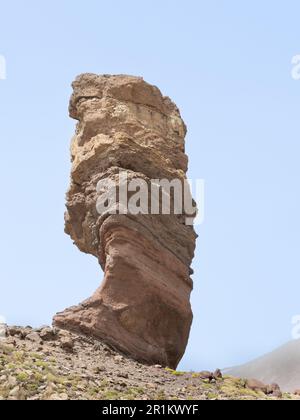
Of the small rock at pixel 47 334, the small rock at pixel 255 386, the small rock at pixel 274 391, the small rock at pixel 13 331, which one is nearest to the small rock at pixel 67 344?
the small rock at pixel 47 334

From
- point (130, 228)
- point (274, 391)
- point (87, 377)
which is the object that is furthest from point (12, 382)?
point (130, 228)

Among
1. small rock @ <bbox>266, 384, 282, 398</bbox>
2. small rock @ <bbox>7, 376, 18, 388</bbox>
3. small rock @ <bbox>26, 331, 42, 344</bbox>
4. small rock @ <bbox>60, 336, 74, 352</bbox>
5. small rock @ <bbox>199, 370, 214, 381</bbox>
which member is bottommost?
small rock @ <bbox>7, 376, 18, 388</bbox>

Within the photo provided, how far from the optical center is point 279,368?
55.0 m

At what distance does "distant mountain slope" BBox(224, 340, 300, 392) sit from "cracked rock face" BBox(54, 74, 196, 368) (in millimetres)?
18464

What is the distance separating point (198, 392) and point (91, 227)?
36.1 feet

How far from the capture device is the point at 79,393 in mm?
24547

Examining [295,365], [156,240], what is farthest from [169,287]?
[295,365]

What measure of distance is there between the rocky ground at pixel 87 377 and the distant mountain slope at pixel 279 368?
70.6 ft

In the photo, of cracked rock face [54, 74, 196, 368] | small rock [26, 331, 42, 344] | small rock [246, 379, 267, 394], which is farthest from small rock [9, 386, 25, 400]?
small rock [246, 379, 267, 394]

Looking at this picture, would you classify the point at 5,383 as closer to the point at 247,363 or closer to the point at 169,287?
the point at 169,287

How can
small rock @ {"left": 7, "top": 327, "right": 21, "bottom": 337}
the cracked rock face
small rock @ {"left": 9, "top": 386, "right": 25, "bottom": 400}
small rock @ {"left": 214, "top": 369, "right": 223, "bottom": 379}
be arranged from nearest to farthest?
1. small rock @ {"left": 9, "top": 386, "right": 25, "bottom": 400}
2. small rock @ {"left": 7, "top": 327, "right": 21, "bottom": 337}
3. small rock @ {"left": 214, "top": 369, "right": 223, "bottom": 379}
4. the cracked rock face

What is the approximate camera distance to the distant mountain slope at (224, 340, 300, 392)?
172 feet

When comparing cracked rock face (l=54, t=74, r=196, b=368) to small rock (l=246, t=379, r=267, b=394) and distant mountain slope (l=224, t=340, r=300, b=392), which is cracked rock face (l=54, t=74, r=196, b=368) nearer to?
small rock (l=246, t=379, r=267, b=394)

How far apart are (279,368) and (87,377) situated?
30.7 m
